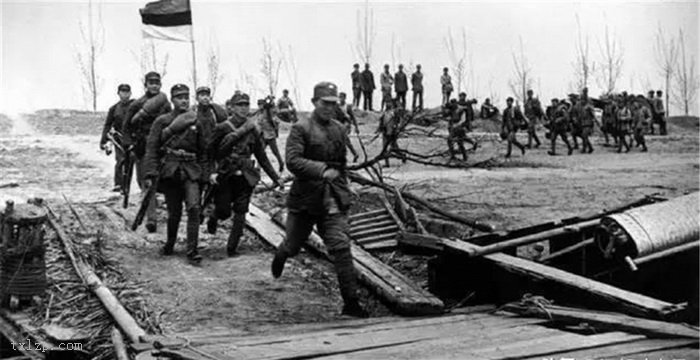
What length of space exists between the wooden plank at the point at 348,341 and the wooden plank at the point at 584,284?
0.56 meters

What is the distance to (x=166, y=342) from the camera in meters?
4.96

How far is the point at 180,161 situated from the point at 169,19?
160 inches

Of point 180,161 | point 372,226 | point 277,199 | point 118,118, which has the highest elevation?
point 118,118

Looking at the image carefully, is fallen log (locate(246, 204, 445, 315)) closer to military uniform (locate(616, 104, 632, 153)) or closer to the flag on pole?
the flag on pole

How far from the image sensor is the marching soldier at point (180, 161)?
8.45 meters

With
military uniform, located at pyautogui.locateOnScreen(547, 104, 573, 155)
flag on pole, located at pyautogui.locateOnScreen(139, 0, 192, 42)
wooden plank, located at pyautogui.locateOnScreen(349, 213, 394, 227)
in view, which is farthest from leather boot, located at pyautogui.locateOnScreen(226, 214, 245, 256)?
military uniform, located at pyautogui.locateOnScreen(547, 104, 573, 155)

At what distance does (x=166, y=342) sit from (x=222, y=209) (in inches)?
158

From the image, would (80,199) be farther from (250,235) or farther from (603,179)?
(603,179)

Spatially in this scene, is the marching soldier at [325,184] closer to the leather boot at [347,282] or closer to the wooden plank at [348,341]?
the leather boot at [347,282]

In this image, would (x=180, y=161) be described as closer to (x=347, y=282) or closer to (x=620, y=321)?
(x=347, y=282)

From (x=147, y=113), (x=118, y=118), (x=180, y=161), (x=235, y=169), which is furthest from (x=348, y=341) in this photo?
(x=118, y=118)

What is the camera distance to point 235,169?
8781mm

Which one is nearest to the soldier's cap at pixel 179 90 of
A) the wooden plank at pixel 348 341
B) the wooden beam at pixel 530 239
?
the wooden beam at pixel 530 239

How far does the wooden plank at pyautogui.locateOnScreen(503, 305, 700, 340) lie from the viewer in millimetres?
4641
